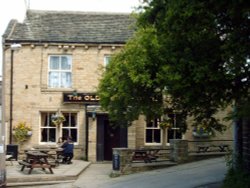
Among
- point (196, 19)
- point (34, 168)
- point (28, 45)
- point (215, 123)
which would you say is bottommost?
point (34, 168)

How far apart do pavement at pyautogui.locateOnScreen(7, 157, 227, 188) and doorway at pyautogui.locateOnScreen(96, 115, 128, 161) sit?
3710 mm

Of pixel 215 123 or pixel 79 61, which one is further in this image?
pixel 79 61

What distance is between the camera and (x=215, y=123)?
40.0ft

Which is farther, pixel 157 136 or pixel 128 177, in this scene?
pixel 157 136

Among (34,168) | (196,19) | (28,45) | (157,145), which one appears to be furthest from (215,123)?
(28,45)

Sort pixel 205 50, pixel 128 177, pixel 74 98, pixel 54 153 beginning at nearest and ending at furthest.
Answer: pixel 205 50
pixel 128 177
pixel 54 153
pixel 74 98

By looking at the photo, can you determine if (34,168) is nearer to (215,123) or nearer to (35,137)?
(35,137)

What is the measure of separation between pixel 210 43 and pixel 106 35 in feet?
57.5

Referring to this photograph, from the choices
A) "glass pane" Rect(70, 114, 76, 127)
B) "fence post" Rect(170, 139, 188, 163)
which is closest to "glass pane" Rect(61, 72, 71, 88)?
"glass pane" Rect(70, 114, 76, 127)

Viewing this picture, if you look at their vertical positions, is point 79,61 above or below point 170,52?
above

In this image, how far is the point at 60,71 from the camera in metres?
26.3

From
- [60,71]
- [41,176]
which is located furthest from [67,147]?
[60,71]

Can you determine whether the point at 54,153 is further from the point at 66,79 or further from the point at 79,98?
the point at 66,79

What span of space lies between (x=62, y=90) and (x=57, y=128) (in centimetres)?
203
